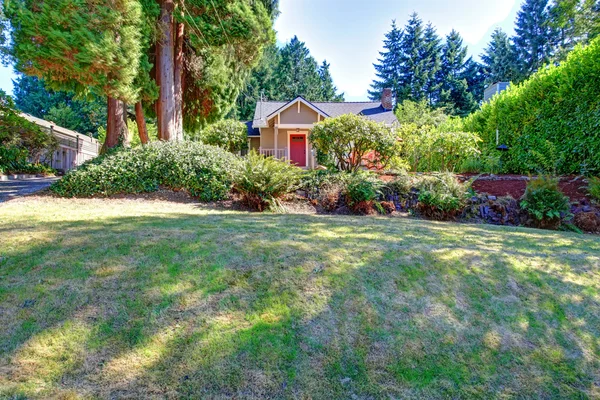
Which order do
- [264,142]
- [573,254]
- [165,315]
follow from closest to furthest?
[165,315], [573,254], [264,142]

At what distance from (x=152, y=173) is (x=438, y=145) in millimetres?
7774

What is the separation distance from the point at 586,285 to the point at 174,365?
3.69 m

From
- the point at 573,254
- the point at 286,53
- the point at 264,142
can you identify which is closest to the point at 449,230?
the point at 573,254

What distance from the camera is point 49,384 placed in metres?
1.78

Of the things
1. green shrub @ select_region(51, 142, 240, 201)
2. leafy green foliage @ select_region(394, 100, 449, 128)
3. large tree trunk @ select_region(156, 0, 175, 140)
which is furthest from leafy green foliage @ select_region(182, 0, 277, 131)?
leafy green foliage @ select_region(394, 100, 449, 128)

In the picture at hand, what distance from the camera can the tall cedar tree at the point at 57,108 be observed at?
3262 centimetres

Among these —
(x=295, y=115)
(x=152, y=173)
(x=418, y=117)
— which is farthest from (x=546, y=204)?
(x=418, y=117)

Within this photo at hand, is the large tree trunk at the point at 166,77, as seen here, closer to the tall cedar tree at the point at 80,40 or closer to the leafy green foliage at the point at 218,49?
the leafy green foliage at the point at 218,49

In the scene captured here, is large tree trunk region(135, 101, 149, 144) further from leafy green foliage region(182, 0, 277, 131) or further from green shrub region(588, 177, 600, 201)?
green shrub region(588, 177, 600, 201)

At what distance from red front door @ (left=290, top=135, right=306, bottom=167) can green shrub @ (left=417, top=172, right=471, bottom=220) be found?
12467 mm

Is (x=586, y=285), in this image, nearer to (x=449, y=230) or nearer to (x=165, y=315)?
(x=449, y=230)

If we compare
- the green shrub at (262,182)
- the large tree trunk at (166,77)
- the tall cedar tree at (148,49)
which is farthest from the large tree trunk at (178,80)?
the green shrub at (262,182)

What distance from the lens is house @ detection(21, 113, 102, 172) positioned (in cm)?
1804

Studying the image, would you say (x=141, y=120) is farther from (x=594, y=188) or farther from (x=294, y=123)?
(x=594, y=188)
